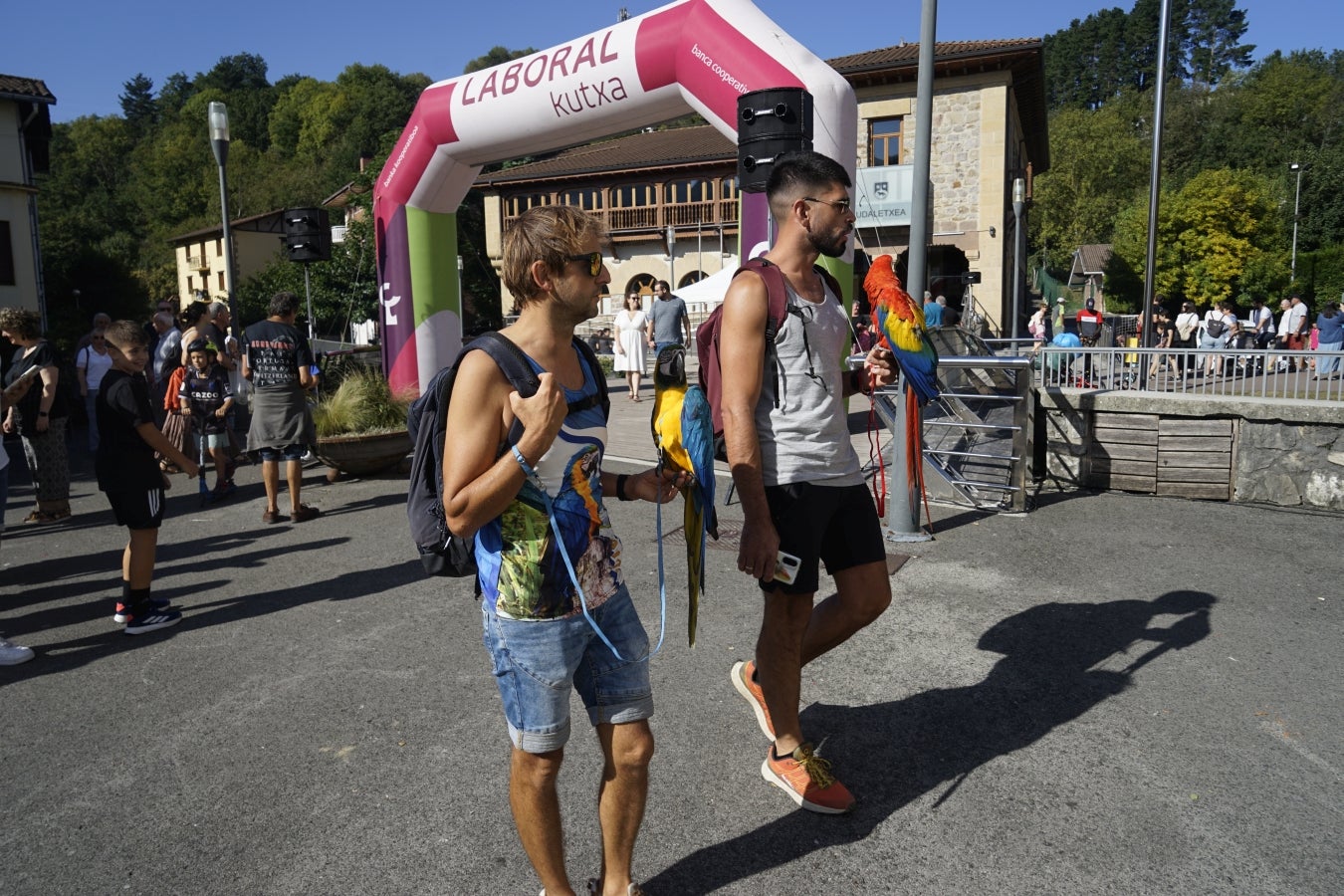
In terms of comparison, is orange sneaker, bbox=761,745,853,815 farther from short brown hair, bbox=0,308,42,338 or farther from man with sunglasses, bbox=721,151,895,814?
short brown hair, bbox=0,308,42,338

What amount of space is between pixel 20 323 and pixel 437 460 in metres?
5.55

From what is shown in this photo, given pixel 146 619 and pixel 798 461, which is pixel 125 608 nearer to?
pixel 146 619

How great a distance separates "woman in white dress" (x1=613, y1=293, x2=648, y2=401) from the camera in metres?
15.3

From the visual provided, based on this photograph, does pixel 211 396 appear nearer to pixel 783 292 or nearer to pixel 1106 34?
pixel 783 292

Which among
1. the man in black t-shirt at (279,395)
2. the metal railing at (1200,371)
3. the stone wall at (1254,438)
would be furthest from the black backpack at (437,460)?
the metal railing at (1200,371)

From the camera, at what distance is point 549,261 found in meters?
2.18

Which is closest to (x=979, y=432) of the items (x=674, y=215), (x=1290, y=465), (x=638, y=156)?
(x=1290, y=465)

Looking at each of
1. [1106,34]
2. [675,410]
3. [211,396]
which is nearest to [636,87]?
[211,396]

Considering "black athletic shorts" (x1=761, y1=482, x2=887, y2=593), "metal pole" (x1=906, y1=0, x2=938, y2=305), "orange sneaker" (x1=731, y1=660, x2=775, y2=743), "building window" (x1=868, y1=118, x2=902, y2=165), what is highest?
"building window" (x1=868, y1=118, x2=902, y2=165)

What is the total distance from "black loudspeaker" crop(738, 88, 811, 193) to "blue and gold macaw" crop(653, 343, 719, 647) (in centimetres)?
399

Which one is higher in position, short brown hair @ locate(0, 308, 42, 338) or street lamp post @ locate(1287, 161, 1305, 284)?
street lamp post @ locate(1287, 161, 1305, 284)

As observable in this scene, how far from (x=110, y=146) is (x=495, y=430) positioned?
317ft

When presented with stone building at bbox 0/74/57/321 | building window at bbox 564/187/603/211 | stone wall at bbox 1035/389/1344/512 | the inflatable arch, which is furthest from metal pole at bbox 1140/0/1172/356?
building window at bbox 564/187/603/211

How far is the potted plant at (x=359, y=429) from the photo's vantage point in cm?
846
